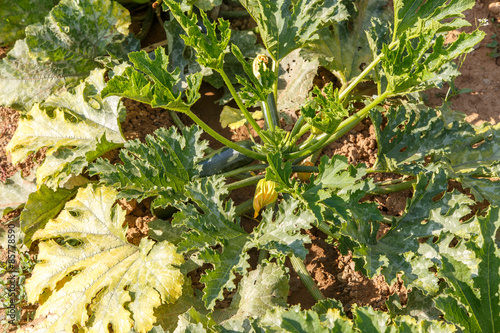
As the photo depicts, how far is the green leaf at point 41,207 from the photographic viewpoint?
8.31 ft

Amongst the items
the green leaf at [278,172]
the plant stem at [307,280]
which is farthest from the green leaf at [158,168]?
the plant stem at [307,280]

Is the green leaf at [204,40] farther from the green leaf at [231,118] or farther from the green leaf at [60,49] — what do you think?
the green leaf at [60,49]

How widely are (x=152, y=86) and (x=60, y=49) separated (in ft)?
4.10

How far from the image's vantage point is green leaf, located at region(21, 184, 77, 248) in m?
2.53

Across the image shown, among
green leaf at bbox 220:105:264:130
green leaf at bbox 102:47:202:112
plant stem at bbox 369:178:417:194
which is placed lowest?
plant stem at bbox 369:178:417:194

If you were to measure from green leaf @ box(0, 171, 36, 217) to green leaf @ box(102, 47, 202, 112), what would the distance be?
1.23 m

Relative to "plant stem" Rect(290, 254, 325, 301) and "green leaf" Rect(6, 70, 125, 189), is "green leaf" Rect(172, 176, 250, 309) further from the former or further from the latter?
"green leaf" Rect(6, 70, 125, 189)

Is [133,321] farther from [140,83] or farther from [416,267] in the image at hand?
[416,267]

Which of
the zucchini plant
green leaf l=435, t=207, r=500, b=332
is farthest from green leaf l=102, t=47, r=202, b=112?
green leaf l=435, t=207, r=500, b=332

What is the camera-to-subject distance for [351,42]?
9.98 ft

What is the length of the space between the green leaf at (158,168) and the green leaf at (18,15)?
4.90 feet

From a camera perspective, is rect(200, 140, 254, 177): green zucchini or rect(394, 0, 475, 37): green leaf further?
rect(200, 140, 254, 177): green zucchini

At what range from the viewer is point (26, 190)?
110 inches

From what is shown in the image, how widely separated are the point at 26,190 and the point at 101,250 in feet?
2.62
